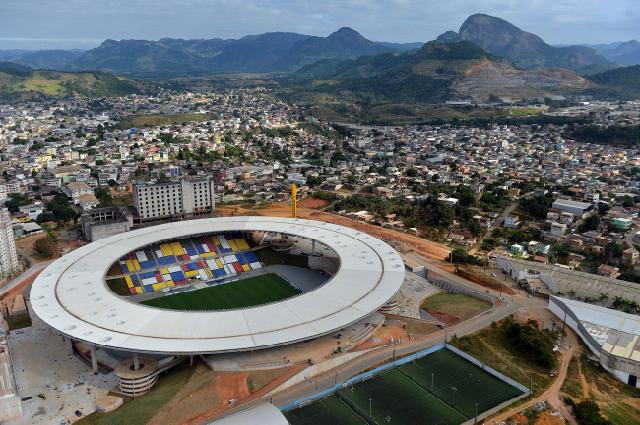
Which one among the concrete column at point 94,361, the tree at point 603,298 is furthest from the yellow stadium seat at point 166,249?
the tree at point 603,298

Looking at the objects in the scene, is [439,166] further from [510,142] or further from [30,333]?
[30,333]

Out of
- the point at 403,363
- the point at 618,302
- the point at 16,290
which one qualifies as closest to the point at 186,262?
the point at 16,290

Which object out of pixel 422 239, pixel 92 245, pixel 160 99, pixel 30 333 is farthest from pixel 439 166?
pixel 160 99

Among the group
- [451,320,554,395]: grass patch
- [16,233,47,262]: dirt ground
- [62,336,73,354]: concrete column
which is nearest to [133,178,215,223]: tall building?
[16,233,47,262]: dirt ground

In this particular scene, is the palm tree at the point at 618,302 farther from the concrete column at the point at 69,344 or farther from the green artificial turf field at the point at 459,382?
the concrete column at the point at 69,344

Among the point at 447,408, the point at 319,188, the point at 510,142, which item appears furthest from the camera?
the point at 510,142

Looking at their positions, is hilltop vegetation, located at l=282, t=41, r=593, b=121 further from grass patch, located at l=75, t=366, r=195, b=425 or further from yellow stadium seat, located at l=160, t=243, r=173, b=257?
grass patch, located at l=75, t=366, r=195, b=425
